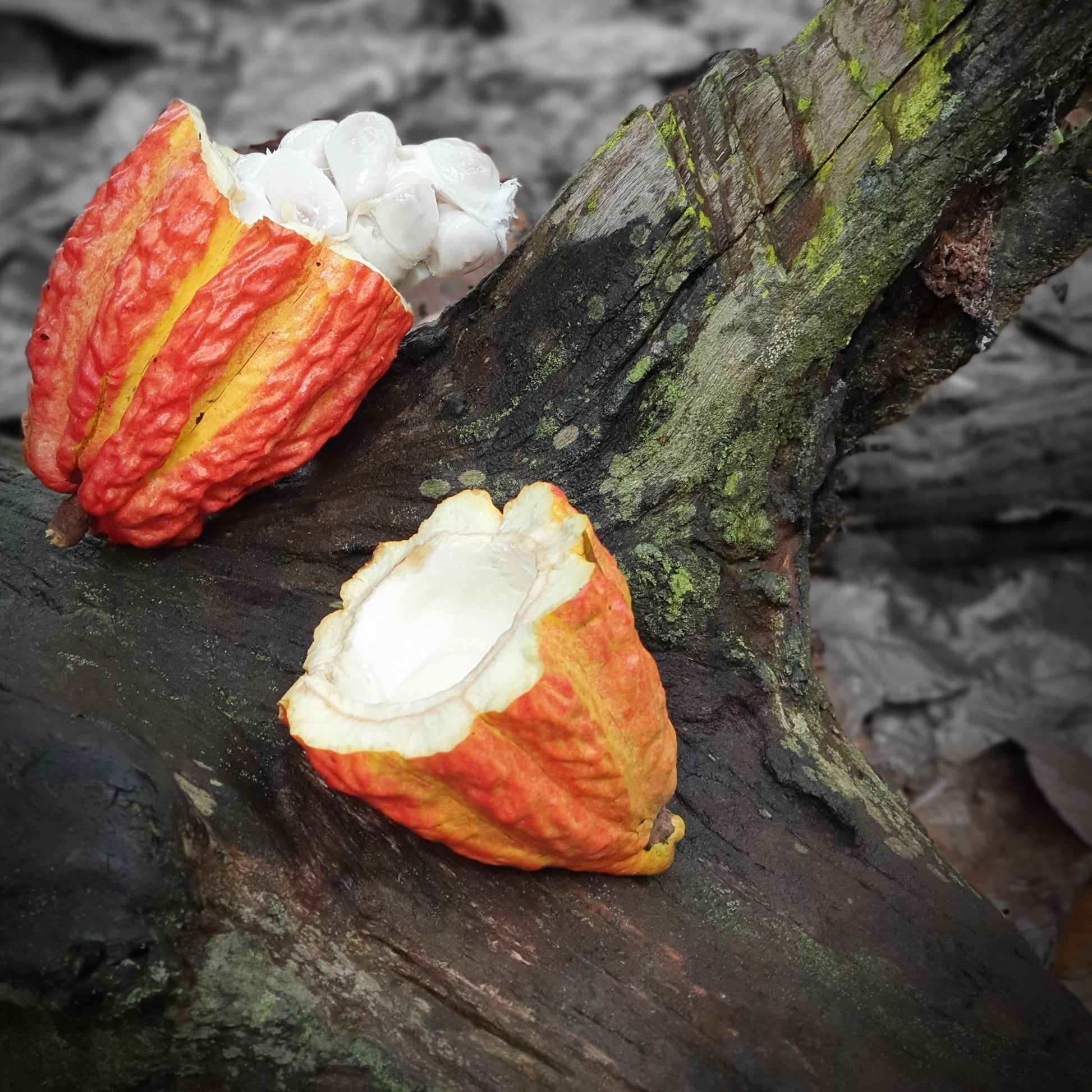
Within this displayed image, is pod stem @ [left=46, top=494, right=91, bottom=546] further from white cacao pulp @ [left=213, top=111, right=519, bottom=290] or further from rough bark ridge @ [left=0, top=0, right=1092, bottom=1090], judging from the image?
white cacao pulp @ [left=213, top=111, right=519, bottom=290]

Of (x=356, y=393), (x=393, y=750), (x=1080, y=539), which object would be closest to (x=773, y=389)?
(x=356, y=393)

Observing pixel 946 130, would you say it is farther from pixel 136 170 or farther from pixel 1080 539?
pixel 1080 539

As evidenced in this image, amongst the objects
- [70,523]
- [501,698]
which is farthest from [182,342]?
[501,698]

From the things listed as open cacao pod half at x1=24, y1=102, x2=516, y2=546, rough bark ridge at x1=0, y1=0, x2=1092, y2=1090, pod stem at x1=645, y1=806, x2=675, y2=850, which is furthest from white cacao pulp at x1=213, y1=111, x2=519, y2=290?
pod stem at x1=645, y1=806, x2=675, y2=850

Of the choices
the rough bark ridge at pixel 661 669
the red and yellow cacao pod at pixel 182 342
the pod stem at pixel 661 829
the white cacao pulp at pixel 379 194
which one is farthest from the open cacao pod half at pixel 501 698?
the white cacao pulp at pixel 379 194

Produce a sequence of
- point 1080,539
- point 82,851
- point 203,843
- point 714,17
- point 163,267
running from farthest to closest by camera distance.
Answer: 1. point 714,17
2. point 1080,539
3. point 163,267
4. point 203,843
5. point 82,851

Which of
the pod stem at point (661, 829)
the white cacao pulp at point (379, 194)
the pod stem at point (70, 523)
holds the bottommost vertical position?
the pod stem at point (70, 523)

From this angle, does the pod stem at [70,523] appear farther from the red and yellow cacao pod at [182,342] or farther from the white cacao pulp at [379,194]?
the white cacao pulp at [379,194]
